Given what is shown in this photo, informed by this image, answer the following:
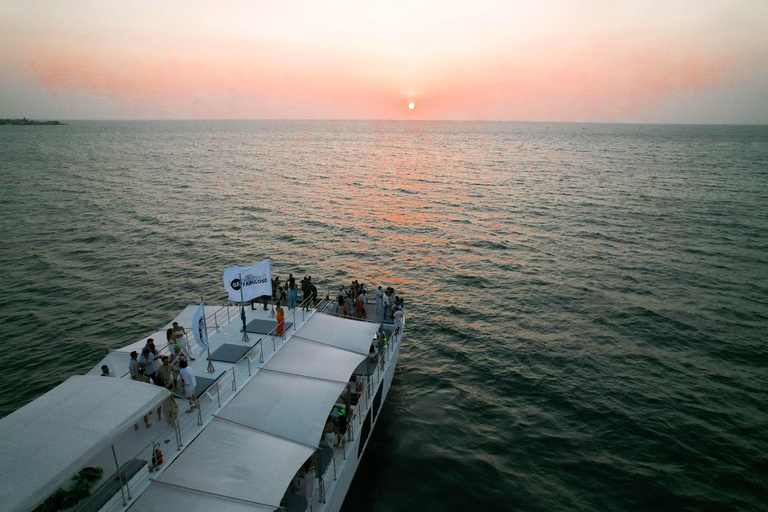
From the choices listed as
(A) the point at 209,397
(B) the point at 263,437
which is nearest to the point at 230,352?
(A) the point at 209,397

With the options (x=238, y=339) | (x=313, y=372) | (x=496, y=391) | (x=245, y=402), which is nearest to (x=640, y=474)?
(x=496, y=391)

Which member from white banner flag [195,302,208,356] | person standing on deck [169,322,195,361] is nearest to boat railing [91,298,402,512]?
white banner flag [195,302,208,356]

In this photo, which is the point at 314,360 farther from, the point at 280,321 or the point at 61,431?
the point at 61,431

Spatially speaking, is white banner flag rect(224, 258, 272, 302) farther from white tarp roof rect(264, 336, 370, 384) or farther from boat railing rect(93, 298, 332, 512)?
white tarp roof rect(264, 336, 370, 384)

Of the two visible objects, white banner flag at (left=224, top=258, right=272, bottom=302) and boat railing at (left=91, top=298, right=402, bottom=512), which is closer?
boat railing at (left=91, top=298, right=402, bottom=512)

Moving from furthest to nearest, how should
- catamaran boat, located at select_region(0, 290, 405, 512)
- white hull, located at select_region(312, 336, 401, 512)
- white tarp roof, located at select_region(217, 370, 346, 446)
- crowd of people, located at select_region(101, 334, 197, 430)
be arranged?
white hull, located at select_region(312, 336, 401, 512), white tarp roof, located at select_region(217, 370, 346, 446), crowd of people, located at select_region(101, 334, 197, 430), catamaran boat, located at select_region(0, 290, 405, 512)

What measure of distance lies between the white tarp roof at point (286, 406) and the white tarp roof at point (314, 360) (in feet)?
1.19

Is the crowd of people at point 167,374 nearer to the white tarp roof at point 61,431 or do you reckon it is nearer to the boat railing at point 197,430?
the boat railing at point 197,430

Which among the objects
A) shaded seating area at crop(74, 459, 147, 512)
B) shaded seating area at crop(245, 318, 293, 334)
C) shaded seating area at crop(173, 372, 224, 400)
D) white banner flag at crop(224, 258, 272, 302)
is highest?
white banner flag at crop(224, 258, 272, 302)

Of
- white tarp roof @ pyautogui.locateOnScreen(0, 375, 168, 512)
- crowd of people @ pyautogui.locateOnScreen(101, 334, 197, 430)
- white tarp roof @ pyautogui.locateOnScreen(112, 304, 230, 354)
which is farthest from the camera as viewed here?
white tarp roof @ pyautogui.locateOnScreen(112, 304, 230, 354)

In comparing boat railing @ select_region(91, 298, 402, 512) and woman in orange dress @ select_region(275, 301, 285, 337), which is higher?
woman in orange dress @ select_region(275, 301, 285, 337)

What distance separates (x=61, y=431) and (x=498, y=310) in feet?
87.0

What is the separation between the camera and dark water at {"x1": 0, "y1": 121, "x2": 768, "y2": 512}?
57.3ft

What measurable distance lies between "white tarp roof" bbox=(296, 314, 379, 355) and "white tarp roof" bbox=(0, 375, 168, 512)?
7.25 m
